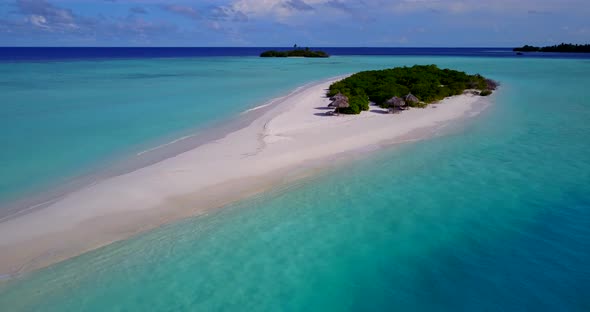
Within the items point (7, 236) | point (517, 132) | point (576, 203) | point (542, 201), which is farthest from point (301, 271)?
point (517, 132)

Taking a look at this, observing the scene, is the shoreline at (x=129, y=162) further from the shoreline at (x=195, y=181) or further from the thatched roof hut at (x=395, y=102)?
the thatched roof hut at (x=395, y=102)

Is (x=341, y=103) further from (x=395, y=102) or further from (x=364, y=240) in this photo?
(x=364, y=240)

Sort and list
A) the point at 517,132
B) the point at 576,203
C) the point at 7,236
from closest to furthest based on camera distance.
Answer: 1. the point at 7,236
2. the point at 576,203
3. the point at 517,132

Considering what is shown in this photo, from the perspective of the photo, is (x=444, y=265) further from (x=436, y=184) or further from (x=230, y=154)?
(x=230, y=154)

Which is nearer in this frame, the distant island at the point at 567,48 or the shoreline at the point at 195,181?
the shoreline at the point at 195,181

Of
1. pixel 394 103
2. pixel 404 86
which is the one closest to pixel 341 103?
pixel 394 103

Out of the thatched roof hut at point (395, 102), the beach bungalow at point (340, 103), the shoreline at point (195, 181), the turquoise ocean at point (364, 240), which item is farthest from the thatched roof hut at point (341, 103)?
the turquoise ocean at point (364, 240)

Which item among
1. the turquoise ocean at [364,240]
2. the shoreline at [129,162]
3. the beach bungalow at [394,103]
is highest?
the beach bungalow at [394,103]
